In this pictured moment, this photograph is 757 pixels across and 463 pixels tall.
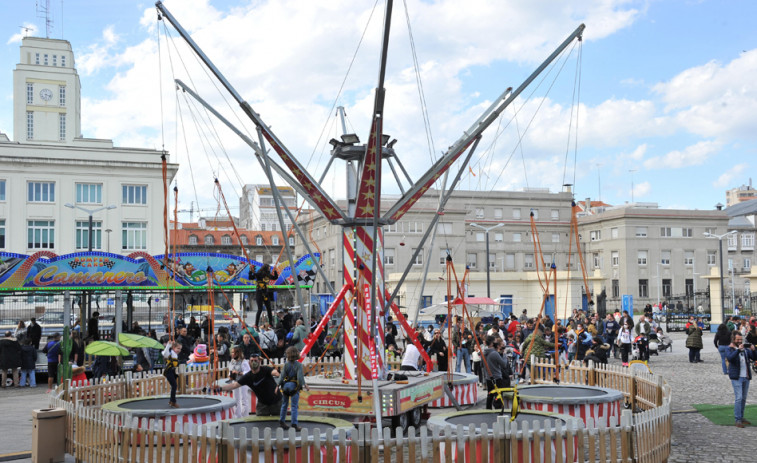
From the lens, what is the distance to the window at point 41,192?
6069 centimetres

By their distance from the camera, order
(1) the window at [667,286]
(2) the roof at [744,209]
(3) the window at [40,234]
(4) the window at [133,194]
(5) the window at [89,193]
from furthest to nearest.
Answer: (2) the roof at [744,209], (1) the window at [667,286], (4) the window at [133,194], (5) the window at [89,193], (3) the window at [40,234]

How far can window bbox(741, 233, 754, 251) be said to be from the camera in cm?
10094

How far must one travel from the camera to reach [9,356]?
2266cm

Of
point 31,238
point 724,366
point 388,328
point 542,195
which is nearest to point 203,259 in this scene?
point 388,328

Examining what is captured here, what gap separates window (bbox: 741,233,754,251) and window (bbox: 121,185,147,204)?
254 feet

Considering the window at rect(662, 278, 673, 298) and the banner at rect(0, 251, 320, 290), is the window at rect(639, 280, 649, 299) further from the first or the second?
the banner at rect(0, 251, 320, 290)

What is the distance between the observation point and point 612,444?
9.02 metres

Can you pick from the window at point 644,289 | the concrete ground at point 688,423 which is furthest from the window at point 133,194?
the window at point 644,289

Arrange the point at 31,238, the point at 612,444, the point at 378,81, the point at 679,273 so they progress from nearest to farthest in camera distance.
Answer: the point at 612,444 < the point at 378,81 < the point at 31,238 < the point at 679,273

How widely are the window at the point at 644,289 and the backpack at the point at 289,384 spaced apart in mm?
82671

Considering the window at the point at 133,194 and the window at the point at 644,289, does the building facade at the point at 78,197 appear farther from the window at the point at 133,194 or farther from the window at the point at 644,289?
the window at the point at 644,289

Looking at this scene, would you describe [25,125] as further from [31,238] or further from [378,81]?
[378,81]

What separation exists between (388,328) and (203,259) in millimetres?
7328

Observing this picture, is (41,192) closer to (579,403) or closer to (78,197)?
(78,197)
